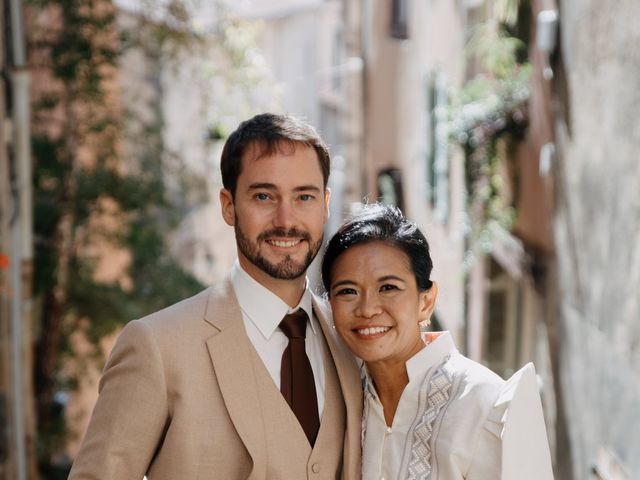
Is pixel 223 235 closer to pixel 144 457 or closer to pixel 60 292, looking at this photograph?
pixel 60 292

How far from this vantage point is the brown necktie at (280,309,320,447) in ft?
9.17

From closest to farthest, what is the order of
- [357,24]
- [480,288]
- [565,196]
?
1. [565,196]
2. [480,288]
3. [357,24]

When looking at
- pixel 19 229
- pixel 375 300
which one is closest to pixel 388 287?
pixel 375 300

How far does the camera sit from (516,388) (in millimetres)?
2586

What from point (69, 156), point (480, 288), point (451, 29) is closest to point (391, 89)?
point (451, 29)

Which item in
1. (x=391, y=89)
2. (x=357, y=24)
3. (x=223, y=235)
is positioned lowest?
(x=223, y=235)

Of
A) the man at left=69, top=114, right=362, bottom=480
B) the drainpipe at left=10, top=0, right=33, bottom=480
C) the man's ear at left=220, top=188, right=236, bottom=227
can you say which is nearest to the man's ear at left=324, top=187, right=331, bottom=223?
the man at left=69, top=114, right=362, bottom=480

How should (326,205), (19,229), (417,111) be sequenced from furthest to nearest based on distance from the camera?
(417,111)
(19,229)
(326,205)

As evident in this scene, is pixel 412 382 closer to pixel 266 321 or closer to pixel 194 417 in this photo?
pixel 266 321

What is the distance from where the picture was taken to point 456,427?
264cm

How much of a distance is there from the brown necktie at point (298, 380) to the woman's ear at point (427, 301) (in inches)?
14.6

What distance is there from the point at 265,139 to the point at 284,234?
29 centimetres

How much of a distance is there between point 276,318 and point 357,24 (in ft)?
44.7

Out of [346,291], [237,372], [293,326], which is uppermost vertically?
[346,291]
